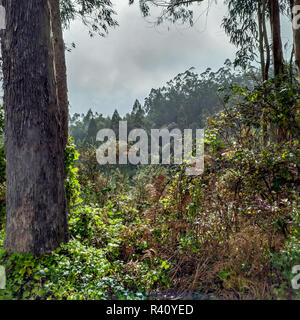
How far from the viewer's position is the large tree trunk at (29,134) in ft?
8.86

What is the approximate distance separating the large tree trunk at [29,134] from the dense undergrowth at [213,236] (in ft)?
0.92

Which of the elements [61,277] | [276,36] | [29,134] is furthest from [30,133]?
[276,36]

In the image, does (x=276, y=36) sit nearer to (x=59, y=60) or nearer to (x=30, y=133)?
(x=59, y=60)

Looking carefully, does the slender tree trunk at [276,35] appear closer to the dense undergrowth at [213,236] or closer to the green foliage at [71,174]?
the dense undergrowth at [213,236]

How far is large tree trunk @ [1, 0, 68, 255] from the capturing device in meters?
2.70

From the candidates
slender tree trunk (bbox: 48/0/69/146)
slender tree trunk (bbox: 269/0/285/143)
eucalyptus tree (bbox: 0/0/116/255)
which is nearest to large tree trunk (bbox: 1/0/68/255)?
eucalyptus tree (bbox: 0/0/116/255)

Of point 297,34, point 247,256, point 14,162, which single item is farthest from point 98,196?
point 297,34

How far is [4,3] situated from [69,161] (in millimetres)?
2235

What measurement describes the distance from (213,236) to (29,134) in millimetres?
2372

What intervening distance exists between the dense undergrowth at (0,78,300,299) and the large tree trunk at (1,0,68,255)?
0.28 metres

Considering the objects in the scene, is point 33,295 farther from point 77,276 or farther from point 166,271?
point 166,271

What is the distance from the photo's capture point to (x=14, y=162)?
2.76 meters

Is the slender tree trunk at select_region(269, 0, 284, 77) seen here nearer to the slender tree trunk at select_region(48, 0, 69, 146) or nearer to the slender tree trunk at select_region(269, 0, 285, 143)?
the slender tree trunk at select_region(269, 0, 285, 143)

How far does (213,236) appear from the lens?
3.01 metres
